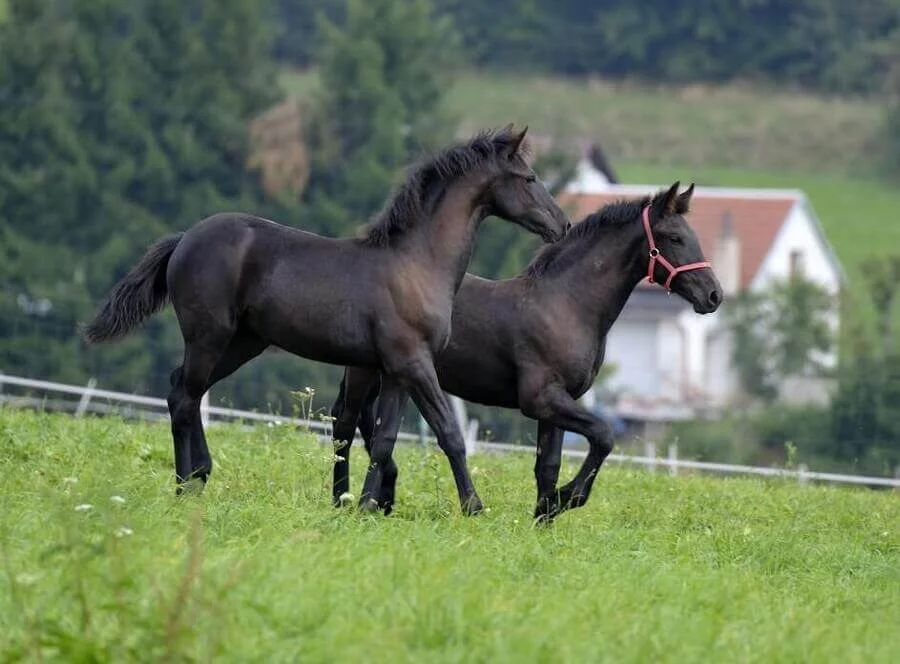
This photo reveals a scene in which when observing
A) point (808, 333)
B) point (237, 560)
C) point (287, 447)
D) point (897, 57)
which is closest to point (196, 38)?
point (808, 333)

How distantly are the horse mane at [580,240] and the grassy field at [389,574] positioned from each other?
4.24 feet

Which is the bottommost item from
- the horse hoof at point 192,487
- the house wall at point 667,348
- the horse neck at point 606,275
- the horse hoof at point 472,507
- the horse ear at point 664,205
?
the horse hoof at point 192,487

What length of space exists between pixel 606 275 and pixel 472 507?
183cm

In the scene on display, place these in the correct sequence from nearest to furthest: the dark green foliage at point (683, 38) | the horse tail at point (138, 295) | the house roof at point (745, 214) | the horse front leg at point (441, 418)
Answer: the horse front leg at point (441, 418), the horse tail at point (138, 295), the house roof at point (745, 214), the dark green foliage at point (683, 38)

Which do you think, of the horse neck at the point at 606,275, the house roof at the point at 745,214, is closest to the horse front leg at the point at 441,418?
the horse neck at the point at 606,275

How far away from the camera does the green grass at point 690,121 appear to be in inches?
2623

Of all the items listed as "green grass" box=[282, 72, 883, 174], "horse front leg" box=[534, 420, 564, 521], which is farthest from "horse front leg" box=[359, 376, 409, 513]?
"green grass" box=[282, 72, 883, 174]

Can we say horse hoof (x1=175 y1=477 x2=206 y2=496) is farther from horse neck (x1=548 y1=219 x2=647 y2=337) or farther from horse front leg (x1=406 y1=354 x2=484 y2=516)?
horse neck (x1=548 y1=219 x2=647 y2=337)

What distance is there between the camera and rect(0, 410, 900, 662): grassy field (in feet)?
22.7

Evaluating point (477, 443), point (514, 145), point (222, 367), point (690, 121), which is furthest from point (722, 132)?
point (222, 367)

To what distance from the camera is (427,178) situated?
35.2 ft

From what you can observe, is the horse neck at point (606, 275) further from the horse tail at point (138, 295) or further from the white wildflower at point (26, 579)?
the white wildflower at point (26, 579)

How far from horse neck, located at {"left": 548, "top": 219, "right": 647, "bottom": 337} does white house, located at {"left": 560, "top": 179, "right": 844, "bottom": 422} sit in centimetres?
2741

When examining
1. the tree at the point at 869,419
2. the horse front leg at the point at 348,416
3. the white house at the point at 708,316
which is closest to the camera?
the horse front leg at the point at 348,416
